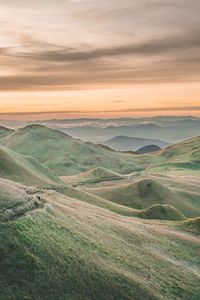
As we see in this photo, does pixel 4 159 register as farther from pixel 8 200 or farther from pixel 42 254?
pixel 42 254

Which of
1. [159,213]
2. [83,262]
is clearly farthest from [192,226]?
[83,262]

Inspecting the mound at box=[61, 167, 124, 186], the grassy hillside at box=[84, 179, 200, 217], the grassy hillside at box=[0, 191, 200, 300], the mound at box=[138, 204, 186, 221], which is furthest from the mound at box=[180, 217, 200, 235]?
the mound at box=[61, 167, 124, 186]

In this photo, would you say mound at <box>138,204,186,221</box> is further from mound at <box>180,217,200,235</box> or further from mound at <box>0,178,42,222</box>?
mound at <box>0,178,42,222</box>

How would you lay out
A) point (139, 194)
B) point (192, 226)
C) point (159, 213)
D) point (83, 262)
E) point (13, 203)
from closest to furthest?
point (83, 262), point (13, 203), point (192, 226), point (159, 213), point (139, 194)

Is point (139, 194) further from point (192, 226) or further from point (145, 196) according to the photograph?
point (192, 226)

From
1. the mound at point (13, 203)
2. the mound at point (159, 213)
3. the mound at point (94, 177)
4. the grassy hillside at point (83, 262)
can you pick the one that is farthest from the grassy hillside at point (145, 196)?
the mound at point (13, 203)

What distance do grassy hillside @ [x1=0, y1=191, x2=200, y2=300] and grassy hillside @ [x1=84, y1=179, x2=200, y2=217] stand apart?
72641mm

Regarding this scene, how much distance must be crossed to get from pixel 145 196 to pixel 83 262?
309 feet

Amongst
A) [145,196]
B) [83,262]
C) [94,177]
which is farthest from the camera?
[94,177]

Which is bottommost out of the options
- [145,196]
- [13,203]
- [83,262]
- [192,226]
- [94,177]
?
[94,177]

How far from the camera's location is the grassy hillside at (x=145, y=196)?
418 feet

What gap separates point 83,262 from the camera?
39875 millimetres

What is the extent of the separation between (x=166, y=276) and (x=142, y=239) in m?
9.04

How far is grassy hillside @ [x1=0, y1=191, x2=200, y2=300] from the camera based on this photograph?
3535cm
